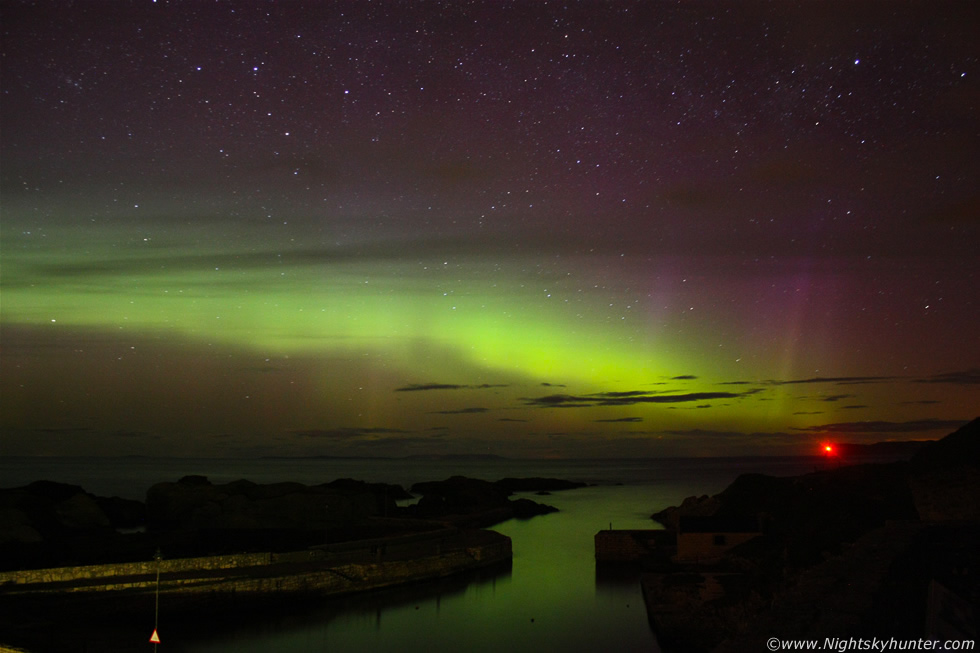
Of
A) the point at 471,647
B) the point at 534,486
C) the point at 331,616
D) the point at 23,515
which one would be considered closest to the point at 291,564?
the point at 331,616

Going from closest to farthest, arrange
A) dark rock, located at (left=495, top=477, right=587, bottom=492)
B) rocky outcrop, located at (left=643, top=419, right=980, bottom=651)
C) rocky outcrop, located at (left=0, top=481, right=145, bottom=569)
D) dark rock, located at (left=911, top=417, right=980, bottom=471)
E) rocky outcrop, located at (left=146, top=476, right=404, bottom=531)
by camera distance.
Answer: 1. rocky outcrop, located at (left=643, top=419, right=980, bottom=651)
2. dark rock, located at (left=911, top=417, right=980, bottom=471)
3. rocky outcrop, located at (left=0, top=481, right=145, bottom=569)
4. rocky outcrop, located at (left=146, top=476, right=404, bottom=531)
5. dark rock, located at (left=495, top=477, right=587, bottom=492)

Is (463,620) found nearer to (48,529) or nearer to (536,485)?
(48,529)

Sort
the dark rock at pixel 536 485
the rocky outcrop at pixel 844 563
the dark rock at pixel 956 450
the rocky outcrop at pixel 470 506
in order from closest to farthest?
the rocky outcrop at pixel 844 563 < the dark rock at pixel 956 450 < the rocky outcrop at pixel 470 506 < the dark rock at pixel 536 485

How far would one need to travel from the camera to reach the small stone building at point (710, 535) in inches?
994

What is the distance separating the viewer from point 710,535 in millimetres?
25703

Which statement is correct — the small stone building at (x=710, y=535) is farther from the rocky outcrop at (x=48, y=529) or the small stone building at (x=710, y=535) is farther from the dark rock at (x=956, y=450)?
the rocky outcrop at (x=48, y=529)

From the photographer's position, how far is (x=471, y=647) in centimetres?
2111

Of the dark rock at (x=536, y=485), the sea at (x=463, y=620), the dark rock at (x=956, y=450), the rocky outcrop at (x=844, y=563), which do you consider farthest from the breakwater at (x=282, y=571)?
the dark rock at (x=536, y=485)

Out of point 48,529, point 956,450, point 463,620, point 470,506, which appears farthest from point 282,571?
point 470,506

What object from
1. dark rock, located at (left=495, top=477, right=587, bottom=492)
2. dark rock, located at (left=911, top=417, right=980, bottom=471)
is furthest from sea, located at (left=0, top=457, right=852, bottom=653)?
dark rock, located at (left=495, top=477, right=587, bottom=492)

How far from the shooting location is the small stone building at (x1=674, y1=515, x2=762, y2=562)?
82.8 ft

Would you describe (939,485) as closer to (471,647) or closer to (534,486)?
(471,647)

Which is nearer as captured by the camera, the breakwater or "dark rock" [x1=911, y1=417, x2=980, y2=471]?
"dark rock" [x1=911, y1=417, x2=980, y2=471]

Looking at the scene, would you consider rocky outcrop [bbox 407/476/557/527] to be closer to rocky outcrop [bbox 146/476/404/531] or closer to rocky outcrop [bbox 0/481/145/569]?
rocky outcrop [bbox 146/476/404/531]
